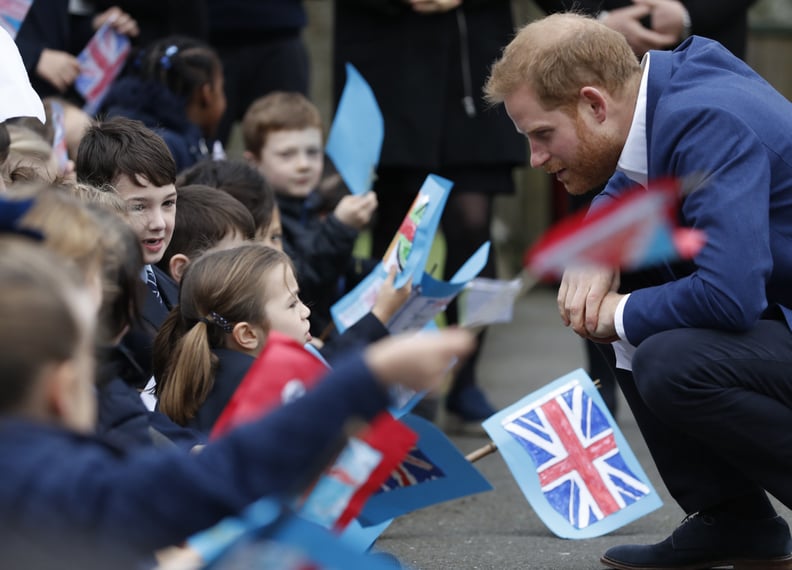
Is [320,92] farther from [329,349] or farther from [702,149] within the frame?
[702,149]

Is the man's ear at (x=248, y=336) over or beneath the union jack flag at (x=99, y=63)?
beneath

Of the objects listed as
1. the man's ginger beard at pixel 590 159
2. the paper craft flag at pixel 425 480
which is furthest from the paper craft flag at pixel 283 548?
the man's ginger beard at pixel 590 159

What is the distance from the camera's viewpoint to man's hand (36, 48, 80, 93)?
4.69 meters

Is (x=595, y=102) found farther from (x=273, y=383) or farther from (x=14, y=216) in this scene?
(x=14, y=216)

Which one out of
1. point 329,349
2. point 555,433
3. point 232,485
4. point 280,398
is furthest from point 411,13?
point 232,485

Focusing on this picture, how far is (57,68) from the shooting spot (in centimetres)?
470

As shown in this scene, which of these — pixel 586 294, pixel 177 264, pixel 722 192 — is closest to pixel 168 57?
pixel 177 264

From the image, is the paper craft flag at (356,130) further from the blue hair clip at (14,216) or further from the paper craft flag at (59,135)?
the blue hair clip at (14,216)

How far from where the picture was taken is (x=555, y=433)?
3.38 m

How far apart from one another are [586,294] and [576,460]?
1.84 feet

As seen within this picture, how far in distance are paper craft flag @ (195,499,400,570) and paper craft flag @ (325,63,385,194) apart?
7.96 feet

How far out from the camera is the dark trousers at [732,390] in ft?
9.13

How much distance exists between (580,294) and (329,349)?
904 mm

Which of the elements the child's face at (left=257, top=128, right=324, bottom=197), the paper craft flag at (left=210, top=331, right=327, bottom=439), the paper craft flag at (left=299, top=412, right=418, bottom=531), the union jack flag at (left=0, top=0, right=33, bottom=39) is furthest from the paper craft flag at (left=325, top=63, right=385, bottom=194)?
the paper craft flag at (left=299, top=412, right=418, bottom=531)
